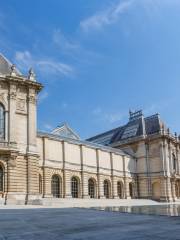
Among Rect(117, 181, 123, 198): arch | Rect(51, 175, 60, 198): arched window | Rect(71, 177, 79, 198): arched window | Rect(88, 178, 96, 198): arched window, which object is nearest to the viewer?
Rect(51, 175, 60, 198): arched window

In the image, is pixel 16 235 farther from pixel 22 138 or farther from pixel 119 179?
pixel 119 179

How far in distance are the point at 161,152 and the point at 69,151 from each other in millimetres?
22084

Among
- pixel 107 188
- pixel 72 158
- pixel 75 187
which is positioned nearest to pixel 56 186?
pixel 75 187

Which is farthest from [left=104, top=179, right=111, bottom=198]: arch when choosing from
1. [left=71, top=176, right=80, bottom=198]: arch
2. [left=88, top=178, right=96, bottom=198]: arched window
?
[left=71, top=176, right=80, bottom=198]: arch

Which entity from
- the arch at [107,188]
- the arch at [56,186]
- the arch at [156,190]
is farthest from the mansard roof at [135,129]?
the arch at [56,186]

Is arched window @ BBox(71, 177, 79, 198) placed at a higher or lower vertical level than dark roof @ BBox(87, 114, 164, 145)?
lower

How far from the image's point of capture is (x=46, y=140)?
4350 centimetres

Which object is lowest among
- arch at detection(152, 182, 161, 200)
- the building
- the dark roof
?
arch at detection(152, 182, 161, 200)

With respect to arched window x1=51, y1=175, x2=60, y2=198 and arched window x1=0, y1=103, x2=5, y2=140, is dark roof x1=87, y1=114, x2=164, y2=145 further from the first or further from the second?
arched window x1=0, y1=103, x2=5, y2=140

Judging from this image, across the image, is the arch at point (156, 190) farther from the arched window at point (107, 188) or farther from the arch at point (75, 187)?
the arch at point (75, 187)

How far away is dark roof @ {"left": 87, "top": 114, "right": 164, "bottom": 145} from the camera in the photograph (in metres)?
66.9

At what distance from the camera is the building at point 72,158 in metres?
35.4

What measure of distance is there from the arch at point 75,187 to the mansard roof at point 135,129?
72.2 ft

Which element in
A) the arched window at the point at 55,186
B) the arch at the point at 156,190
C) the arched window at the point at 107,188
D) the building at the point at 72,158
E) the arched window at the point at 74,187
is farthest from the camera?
the arch at the point at 156,190
